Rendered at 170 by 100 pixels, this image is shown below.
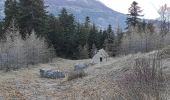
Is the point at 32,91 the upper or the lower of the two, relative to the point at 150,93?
lower

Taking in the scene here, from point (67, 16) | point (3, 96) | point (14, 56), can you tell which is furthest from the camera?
point (67, 16)

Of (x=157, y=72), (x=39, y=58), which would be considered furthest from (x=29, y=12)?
(x=157, y=72)

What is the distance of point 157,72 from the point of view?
677 centimetres

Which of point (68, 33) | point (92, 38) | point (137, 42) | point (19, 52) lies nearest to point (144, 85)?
point (19, 52)

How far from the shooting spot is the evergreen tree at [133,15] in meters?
79.8

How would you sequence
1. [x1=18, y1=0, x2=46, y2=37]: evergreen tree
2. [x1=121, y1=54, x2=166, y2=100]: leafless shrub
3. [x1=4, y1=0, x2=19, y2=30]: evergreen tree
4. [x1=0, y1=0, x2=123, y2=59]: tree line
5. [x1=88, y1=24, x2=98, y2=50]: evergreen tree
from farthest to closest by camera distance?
[x1=88, y1=24, x2=98, y2=50]: evergreen tree, [x1=4, y1=0, x2=19, y2=30]: evergreen tree, [x1=0, y1=0, x2=123, y2=59]: tree line, [x1=18, y1=0, x2=46, y2=37]: evergreen tree, [x1=121, y1=54, x2=166, y2=100]: leafless shrub

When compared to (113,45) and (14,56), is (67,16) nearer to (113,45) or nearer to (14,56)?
(113,45)

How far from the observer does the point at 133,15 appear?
264 ft

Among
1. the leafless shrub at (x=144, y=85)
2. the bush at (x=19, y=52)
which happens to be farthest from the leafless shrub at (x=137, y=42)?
the leafless shrub at (x=144, y=85)

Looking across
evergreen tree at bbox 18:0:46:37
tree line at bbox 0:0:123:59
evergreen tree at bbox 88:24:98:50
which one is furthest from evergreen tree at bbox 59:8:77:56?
evergreen tree at bbox 18:0:46:37

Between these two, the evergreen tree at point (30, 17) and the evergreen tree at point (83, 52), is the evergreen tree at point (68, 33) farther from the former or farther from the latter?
the evergreen tree at point (30, 17)

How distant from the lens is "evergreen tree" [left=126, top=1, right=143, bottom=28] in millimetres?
79812

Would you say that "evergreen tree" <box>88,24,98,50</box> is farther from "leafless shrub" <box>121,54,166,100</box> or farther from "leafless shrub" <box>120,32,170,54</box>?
"leafless shrub" <box>121,54,166,100</box>

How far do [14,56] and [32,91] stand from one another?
73.2 feet
